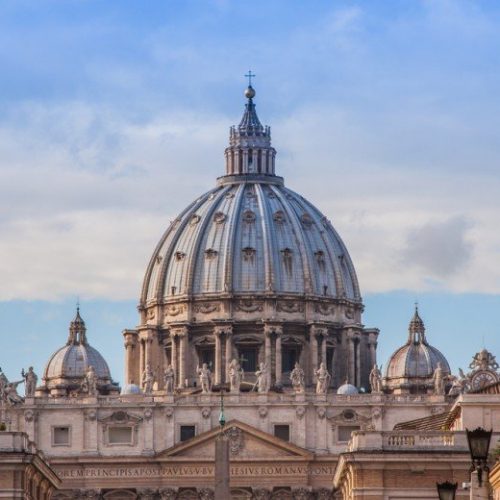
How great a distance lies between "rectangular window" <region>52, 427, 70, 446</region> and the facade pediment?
234 inches

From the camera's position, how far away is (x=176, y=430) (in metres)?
172

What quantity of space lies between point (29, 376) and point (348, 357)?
111 feet

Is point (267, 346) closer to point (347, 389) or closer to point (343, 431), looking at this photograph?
point (347, 389)

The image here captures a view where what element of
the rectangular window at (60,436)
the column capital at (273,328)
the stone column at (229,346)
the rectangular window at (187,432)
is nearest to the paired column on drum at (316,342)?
the column capital at (273,328)

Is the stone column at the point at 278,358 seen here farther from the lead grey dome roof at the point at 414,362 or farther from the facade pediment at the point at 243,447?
the facade pediment at the point at 243,447

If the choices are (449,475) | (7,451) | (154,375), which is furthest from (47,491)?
(154,375)

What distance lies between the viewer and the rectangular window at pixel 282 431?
172625 mm

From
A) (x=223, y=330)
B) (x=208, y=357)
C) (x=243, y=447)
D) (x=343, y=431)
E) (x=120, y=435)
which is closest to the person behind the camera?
(x=243, y=447)

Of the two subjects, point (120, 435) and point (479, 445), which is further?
point (120, 435)

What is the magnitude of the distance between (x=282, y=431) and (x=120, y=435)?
10.3 m

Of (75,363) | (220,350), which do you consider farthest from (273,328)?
(75,363)

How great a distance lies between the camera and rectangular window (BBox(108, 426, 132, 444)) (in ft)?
564

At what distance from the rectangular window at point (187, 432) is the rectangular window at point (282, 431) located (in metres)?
5.24

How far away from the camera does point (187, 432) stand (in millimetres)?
172375
